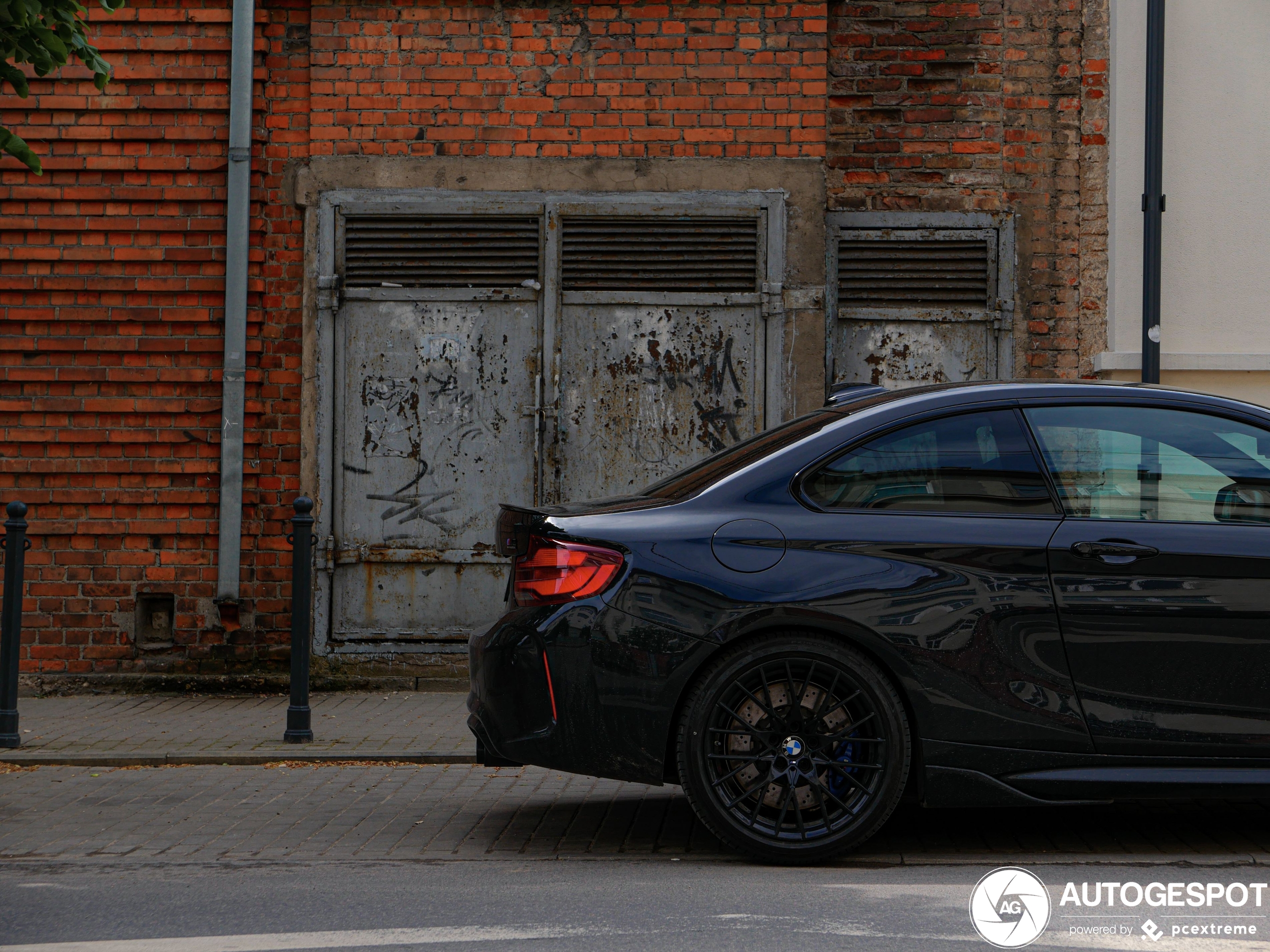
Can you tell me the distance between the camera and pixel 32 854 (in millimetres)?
4867

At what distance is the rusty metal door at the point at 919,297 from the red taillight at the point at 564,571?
4970 millimetres

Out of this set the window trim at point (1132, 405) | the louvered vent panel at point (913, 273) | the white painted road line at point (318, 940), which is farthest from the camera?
the louvered vent panel at point (913, 273)

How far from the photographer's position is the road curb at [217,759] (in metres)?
6.62

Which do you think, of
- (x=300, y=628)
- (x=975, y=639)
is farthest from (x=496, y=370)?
(x=975, y=639)

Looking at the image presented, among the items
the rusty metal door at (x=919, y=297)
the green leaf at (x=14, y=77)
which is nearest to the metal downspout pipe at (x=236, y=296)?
the green leaf at (x=14, y=77)

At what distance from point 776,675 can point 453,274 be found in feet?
16.9

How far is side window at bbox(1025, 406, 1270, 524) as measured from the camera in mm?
4555

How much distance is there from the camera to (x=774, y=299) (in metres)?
8.84

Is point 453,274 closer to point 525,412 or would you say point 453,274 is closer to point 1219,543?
point 525,412

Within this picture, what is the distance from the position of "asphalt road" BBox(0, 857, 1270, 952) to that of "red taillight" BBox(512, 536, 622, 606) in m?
0.92

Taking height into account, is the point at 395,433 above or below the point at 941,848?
above

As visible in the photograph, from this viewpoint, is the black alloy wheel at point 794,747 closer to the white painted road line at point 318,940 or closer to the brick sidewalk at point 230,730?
the white painted road line at point 318,940

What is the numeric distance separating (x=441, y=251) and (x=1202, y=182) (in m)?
5.18

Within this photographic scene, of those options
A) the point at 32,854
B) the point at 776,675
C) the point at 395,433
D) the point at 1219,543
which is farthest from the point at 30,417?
the point at 1219,543
